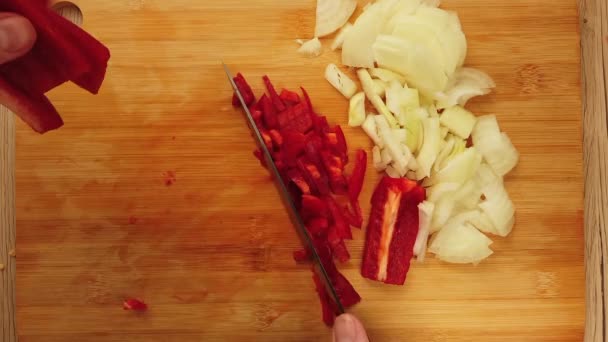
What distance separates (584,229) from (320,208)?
933 mm

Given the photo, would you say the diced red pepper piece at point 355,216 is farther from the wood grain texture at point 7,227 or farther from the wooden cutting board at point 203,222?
the wood grain texture at point 7,227

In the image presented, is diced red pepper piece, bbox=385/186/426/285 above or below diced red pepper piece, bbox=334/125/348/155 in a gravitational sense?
below

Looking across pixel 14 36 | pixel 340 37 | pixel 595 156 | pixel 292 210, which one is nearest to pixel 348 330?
pixel 292 210

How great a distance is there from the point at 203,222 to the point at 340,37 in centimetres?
77

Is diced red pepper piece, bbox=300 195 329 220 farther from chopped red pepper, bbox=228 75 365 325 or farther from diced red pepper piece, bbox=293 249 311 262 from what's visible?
diced red pepper piece, bbox=293 249 311 262

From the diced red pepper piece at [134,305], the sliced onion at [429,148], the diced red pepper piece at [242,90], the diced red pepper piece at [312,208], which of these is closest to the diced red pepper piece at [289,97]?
the diced red pepper piece at [242,90]

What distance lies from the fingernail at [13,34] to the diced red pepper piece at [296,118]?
2.55 feet

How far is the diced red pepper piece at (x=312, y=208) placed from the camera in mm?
1768

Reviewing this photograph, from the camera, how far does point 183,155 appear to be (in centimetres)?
183

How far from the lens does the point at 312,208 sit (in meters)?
1.78

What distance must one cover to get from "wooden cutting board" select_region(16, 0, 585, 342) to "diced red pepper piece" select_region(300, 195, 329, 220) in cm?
9

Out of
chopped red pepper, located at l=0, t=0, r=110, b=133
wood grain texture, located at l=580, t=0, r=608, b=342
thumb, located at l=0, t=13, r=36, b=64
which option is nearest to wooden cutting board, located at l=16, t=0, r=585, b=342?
wood grain texture, located at l=580, t=0, r=608, b=342

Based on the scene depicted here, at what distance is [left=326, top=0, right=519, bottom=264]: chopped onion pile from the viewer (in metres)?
1.78

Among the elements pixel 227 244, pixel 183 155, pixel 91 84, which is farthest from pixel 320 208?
pixel 91 84
